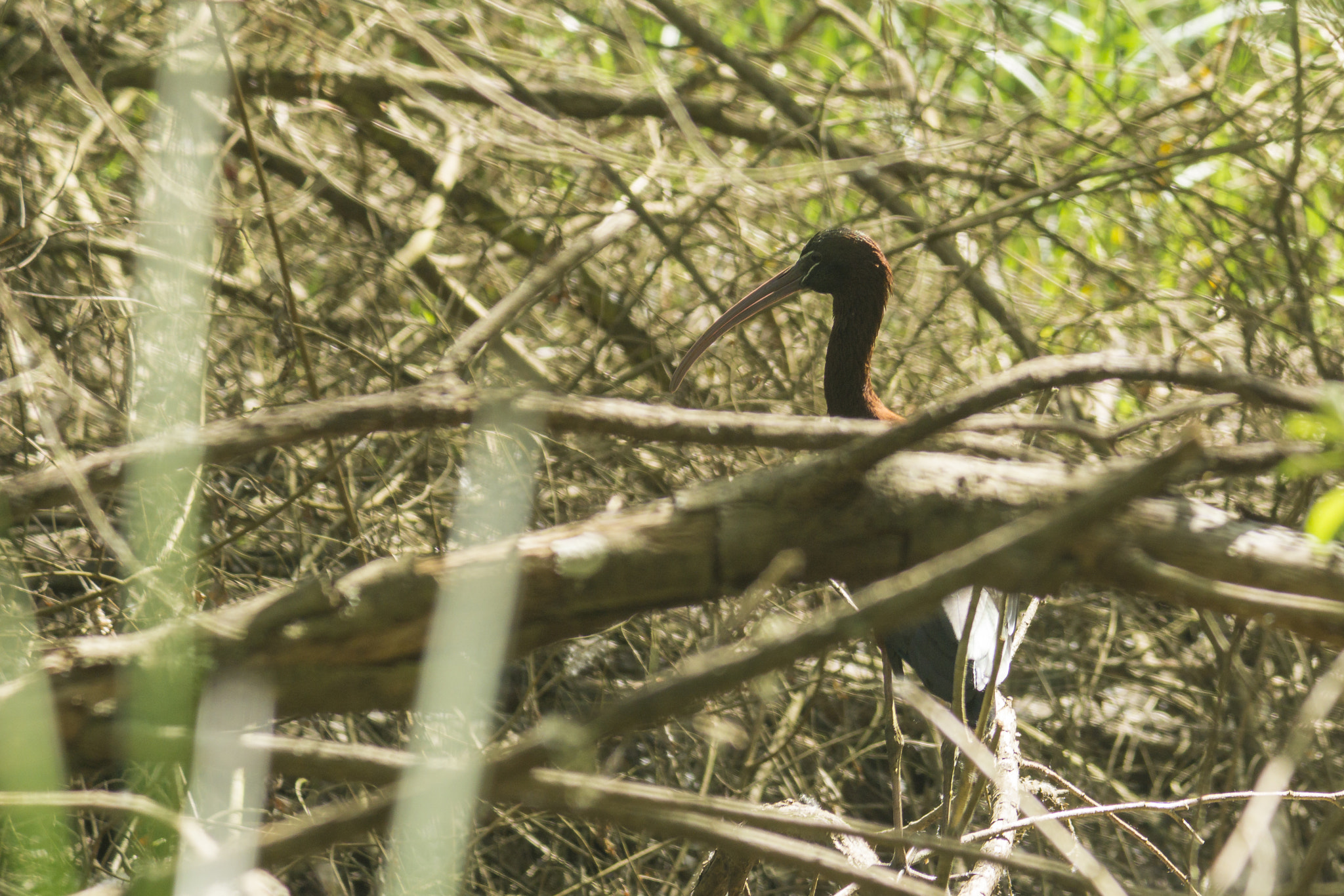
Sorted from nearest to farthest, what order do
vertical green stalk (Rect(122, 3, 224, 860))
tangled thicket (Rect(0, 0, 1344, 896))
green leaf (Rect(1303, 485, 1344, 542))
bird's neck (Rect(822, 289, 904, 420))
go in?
green leaf (Rect(1303, 485, 1344, 542)), vertical green stalk (Rect(122, 3, 224, 860)), tangled thicket (Rect(0, 0, 1344, 896)), bird's neck (Rect(822, 289, 904, 420))

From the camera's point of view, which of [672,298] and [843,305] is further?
[672,298]

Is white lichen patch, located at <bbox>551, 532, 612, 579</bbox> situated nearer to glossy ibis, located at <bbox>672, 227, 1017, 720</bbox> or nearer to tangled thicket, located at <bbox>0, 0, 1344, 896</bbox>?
tangled thicket, located at <bbox>0, 0, 1344, 896</bbox>

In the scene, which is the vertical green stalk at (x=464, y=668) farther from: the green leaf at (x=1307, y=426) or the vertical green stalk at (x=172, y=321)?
the green leaf at (x=1307, y=426)

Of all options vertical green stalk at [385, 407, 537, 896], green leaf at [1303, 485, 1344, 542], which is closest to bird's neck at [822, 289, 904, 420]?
vertical green stalk at [385, 407, 537, 896]

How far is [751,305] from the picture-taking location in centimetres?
305

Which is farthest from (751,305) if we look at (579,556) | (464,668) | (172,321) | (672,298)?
(579,556)

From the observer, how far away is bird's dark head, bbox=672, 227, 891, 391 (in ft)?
10.0

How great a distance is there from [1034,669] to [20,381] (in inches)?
110

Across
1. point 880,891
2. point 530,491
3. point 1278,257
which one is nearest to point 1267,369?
point 1278,257

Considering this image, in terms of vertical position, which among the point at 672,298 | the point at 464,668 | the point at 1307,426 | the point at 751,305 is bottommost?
the point at 464,668

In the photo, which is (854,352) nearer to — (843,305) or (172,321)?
(843,305)

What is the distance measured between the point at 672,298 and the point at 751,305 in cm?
117

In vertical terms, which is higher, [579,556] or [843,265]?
[843,265]

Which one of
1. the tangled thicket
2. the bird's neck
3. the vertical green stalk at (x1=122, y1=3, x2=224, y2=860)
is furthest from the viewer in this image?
the bird's neck
